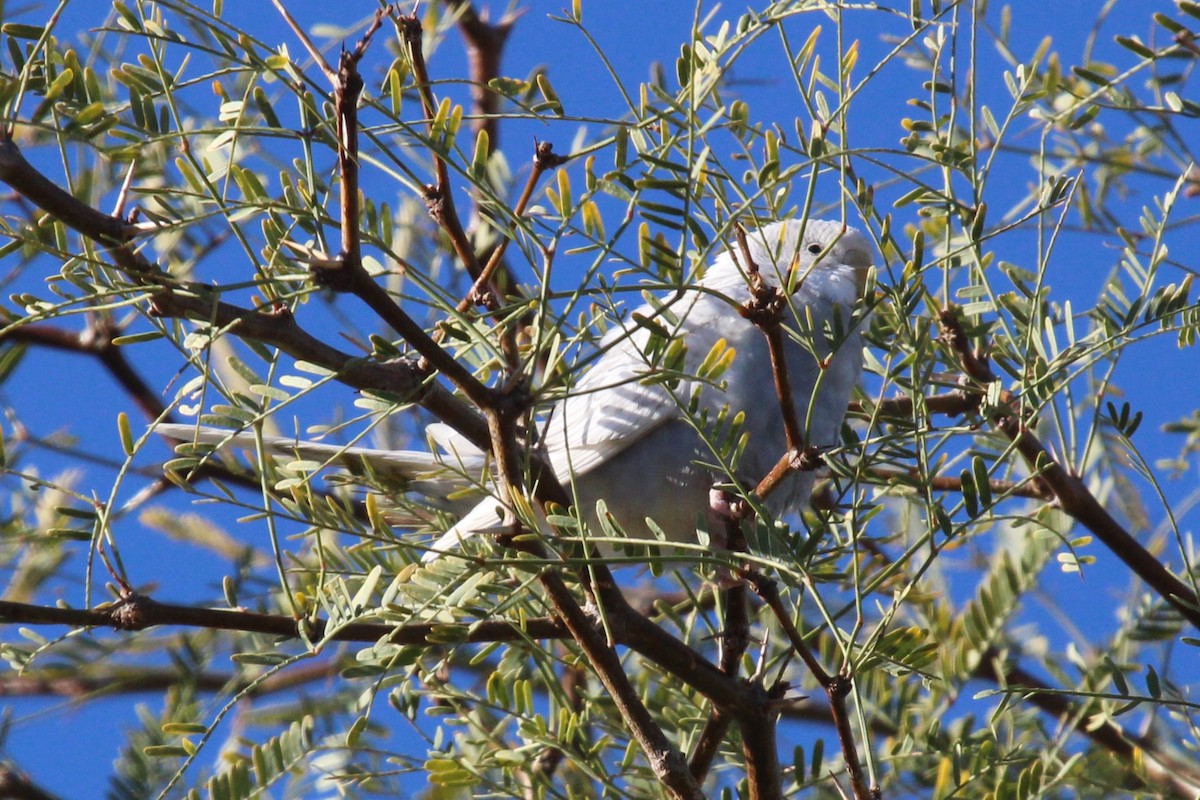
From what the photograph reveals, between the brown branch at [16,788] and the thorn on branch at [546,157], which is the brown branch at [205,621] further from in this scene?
the brown branch at [16,788]

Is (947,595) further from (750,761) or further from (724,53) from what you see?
(724,53)

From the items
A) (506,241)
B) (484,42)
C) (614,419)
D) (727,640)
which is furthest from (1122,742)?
(484,42)

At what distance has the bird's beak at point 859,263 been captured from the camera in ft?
11.7

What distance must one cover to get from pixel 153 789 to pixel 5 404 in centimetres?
89

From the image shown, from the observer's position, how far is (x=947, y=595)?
3648 mm

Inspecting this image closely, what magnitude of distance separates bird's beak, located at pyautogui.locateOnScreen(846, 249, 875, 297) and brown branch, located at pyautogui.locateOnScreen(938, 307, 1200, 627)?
972 millimetres

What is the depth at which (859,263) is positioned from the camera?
11.8ft

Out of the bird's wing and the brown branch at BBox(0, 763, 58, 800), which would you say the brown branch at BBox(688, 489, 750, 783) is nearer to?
the bird's wing

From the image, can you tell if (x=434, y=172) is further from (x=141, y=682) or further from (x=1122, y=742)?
(x=141, y=682)

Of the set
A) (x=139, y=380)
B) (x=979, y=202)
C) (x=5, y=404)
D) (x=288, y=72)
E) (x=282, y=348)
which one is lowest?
(x=282, y=348)

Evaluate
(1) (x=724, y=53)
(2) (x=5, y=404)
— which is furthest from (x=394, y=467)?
(1) (x=724, y=53)

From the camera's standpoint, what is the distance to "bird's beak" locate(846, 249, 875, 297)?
3562 mm

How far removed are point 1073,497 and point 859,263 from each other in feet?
3.88

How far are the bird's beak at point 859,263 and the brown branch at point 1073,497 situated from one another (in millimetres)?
972
